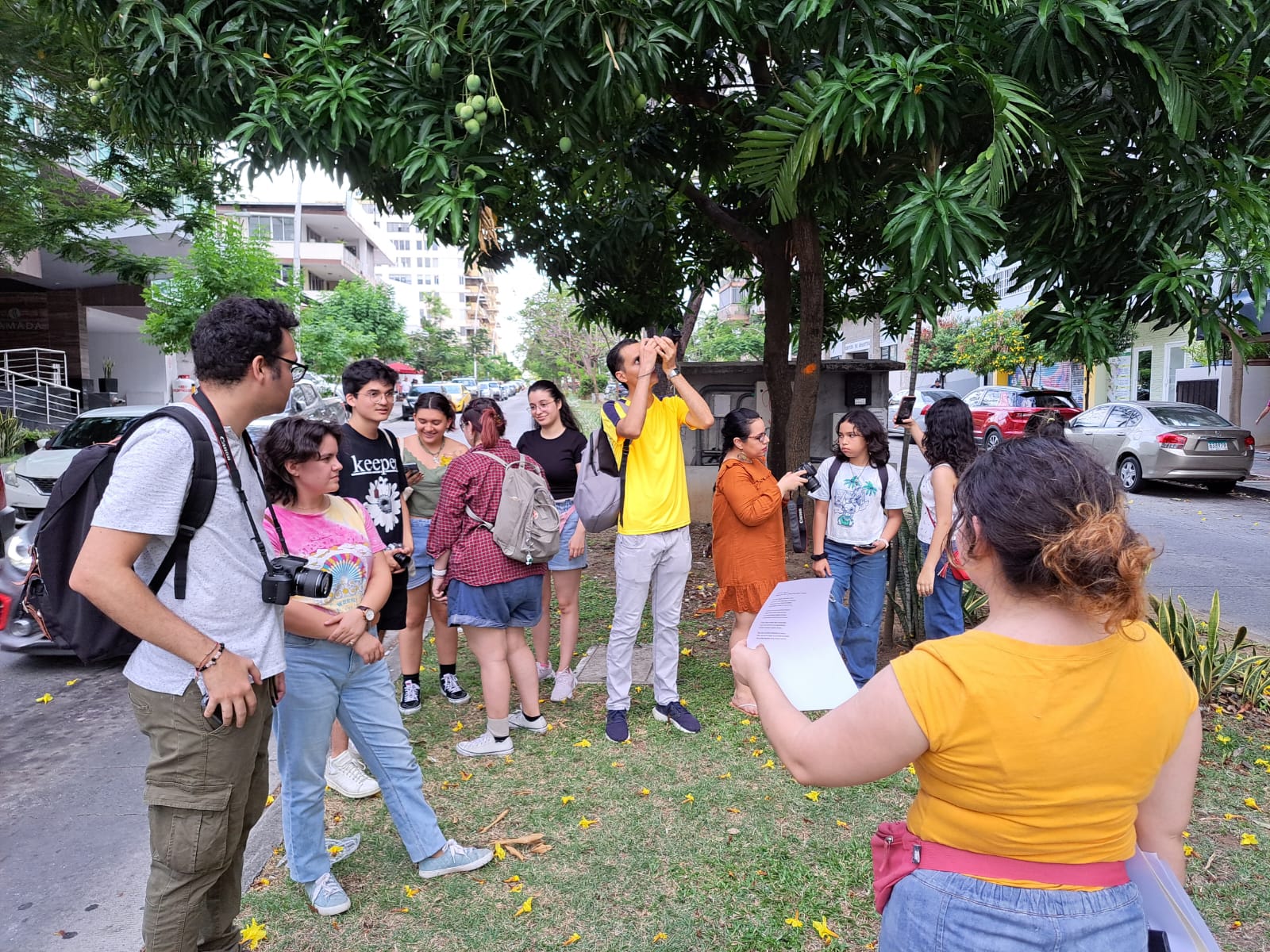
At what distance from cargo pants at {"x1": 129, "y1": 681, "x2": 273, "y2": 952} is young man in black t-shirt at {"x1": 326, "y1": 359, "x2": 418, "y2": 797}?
5.74 feet

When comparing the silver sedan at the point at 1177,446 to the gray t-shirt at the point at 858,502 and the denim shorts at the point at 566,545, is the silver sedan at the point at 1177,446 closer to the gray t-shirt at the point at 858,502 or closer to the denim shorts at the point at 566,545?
the gray t-shirt at the point at 858,502

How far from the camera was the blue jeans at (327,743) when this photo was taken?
111 inches

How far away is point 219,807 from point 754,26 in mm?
4215

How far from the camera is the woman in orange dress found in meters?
4.50

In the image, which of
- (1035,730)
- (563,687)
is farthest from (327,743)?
(1035,730)

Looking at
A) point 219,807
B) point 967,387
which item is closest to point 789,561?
point 219,807

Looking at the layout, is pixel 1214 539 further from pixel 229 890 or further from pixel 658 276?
pixel 229 890

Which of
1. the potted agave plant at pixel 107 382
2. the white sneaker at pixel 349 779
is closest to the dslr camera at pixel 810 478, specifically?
the white sneaker at pixel 349 779

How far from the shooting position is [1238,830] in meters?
3.47

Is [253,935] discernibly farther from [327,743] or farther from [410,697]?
[410,697]

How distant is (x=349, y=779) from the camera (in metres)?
3.83

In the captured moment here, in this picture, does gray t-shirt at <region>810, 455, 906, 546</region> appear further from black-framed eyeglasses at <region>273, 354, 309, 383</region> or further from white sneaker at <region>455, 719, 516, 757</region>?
black-framed eyeglasses at <region>273, 354, 309, 383</region>

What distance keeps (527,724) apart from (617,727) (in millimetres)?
486

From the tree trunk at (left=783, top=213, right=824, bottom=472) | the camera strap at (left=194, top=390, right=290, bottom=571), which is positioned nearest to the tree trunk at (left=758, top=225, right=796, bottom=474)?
the tree trunk at (left=783, top=213, right=824, bottom=472)
